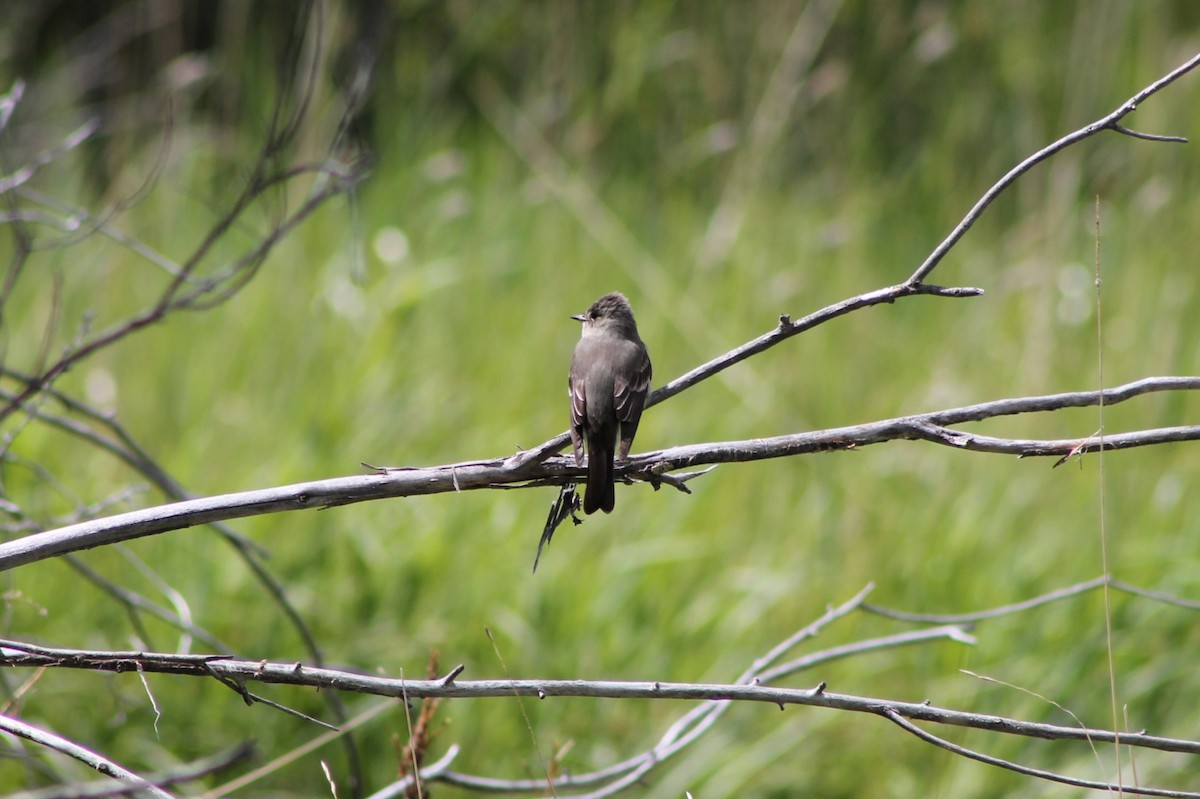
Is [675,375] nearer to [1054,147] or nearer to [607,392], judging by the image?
[607,392]

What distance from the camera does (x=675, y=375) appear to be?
551 cm

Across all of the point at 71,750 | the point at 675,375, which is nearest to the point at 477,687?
the point at 71,750

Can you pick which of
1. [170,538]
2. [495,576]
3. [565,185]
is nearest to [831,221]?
[565,185]

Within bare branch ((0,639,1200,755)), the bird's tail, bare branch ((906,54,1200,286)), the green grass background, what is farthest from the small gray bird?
the green grass background

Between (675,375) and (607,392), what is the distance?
2526 millimetres

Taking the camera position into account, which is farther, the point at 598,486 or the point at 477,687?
the point at 598,486

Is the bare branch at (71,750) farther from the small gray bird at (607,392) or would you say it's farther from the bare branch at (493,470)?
the small gray bird at (607,392)

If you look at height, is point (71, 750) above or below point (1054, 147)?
below

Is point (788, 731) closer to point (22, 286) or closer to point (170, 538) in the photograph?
point (170, 538)

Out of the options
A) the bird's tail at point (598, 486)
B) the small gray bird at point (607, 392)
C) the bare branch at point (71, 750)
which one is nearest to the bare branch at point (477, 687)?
the bare branch at point (71, 750)

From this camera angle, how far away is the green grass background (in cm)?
392

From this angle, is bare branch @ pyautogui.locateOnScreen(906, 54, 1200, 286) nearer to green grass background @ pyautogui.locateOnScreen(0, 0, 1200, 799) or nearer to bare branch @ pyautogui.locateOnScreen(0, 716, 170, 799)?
green grass background @ pyautogui.locateOnScreen(0, 0, 1200, 799)

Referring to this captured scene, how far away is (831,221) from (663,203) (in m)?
0.89

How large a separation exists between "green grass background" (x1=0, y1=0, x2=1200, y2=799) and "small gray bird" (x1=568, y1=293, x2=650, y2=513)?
3.29 ft
